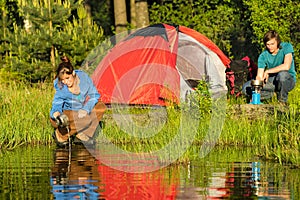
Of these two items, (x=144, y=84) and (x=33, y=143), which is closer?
(x=33, y=143)

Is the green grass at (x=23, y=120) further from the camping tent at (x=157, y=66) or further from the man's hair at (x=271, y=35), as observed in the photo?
the man's hair at (x=271, y=35)

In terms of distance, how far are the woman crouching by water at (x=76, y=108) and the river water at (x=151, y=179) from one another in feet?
4.47

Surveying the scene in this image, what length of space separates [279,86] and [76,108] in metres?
3.52

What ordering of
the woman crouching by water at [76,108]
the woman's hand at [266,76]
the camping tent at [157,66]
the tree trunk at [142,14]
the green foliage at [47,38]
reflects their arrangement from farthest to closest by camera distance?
1. the tree trunk at [142,14]
2. the green foliage at [47,38]
3. the camping tent at [157,66]
4. the woman's hand at [266,76]
5. the woman crouching by water at [76,108]

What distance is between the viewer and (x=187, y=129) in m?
12.7

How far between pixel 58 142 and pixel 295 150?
389 centimetres

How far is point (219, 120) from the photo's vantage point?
1377cm

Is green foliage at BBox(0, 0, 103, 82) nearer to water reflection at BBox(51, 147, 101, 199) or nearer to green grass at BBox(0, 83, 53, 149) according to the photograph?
green grass at BBox(0, 83, 53, 149)

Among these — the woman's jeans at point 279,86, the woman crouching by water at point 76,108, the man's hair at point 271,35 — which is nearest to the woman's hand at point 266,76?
the woman's jeans at point 279,86

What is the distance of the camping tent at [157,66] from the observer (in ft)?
58.2

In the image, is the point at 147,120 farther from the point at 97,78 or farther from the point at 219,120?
the point at 97,78

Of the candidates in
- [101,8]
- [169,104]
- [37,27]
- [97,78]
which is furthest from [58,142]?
[101,8]

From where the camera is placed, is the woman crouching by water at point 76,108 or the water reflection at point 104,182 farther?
the woman crouching by water at point 76,108

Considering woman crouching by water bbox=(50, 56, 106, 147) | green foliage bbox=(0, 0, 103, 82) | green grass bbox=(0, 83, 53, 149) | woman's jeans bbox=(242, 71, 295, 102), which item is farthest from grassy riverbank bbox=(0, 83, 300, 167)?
green foliage bbox=(0, 0, 103, 82)
